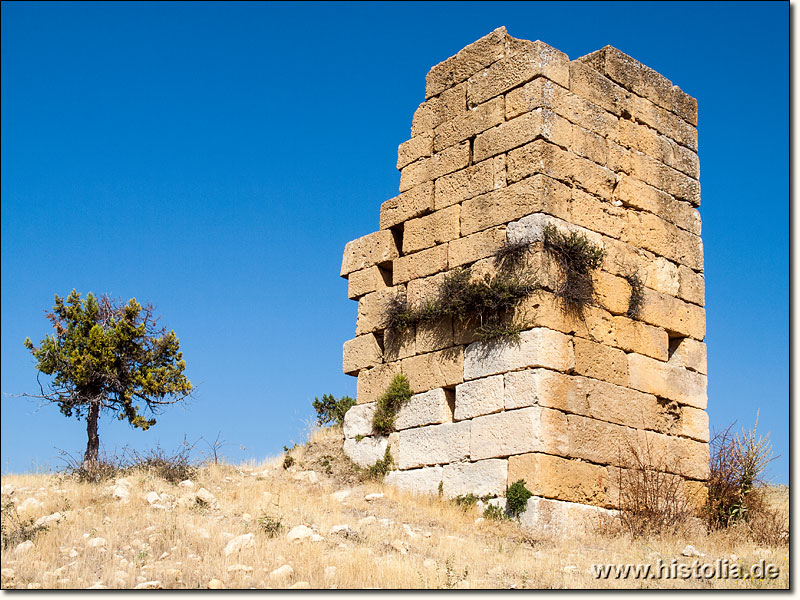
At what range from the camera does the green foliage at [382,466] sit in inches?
459

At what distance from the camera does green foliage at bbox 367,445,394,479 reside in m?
11.7

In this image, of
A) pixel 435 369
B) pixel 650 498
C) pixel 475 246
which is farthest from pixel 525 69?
pixel 650 498

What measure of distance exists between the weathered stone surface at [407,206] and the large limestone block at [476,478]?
3225mm

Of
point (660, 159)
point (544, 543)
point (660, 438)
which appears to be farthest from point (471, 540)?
point (660, 159)

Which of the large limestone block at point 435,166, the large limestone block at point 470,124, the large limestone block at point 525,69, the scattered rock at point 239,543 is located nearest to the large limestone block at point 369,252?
the large limestone block at point 435,166

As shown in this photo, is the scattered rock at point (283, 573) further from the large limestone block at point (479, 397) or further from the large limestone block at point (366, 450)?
the large limestone block at point (366, 450)

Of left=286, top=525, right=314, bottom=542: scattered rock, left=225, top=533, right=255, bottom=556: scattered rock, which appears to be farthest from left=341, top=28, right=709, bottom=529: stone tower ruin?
left=225, top=533, right=255, bottom=556: scattered rock

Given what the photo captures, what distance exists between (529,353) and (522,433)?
2.72 feet

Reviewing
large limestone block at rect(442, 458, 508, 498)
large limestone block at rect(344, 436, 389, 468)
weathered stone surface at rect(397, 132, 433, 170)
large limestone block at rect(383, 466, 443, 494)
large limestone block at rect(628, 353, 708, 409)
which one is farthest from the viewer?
weathered stone surface at rect(397, 132, 433, 170)

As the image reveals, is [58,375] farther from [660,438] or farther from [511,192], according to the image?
[660,438]

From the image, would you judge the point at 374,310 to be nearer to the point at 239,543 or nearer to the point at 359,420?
the point at 359,420

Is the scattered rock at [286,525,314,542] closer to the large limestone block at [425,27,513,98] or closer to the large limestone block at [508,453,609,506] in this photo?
the large limestone block at [508,453,609,506]

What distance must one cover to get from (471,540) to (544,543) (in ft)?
2.33

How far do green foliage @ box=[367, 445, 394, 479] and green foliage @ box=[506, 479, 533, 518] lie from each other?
205cm
